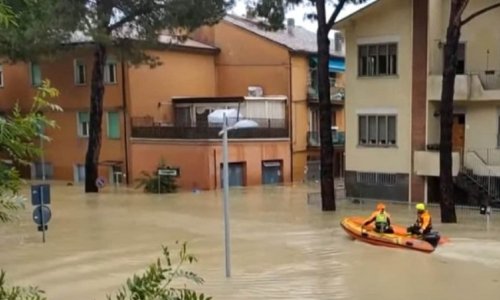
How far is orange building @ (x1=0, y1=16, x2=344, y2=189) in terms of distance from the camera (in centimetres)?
4125

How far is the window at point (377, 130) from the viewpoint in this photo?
104 ft

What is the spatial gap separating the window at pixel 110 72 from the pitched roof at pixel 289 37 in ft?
27.4

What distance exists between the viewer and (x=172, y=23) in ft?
114

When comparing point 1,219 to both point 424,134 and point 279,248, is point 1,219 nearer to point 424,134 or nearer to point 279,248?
point 279,248

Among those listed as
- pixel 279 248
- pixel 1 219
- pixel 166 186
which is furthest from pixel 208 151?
pixel 1 219

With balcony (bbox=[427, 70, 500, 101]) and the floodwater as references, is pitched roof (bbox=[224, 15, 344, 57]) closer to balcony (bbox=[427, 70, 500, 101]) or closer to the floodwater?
balcony (bbox=[427, 70, 500, 101])

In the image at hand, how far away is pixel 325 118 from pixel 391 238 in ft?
34.4

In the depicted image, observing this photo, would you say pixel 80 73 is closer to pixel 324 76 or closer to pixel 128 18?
pixel 128 18

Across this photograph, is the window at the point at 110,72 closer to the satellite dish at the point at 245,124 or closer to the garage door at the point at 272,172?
the satellite dish at the point at 245,124

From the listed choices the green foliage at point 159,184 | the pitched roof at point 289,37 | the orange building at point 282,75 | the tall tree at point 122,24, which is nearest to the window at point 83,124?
the tall tree at point 122,24

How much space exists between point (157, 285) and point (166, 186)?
118 feet

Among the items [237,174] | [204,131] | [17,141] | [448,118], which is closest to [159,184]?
[204,131]

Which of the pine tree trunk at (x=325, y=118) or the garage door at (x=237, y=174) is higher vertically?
the pine tree trunk at (x=325, y=118)

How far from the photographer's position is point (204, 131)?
39.9 meters
